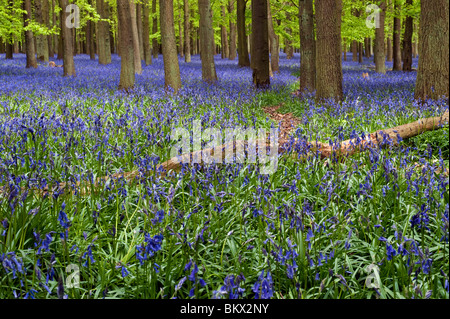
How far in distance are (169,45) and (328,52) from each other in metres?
4.84

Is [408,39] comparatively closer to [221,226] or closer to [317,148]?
[317,148]

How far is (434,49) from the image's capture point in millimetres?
8445

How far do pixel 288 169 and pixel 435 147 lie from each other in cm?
252

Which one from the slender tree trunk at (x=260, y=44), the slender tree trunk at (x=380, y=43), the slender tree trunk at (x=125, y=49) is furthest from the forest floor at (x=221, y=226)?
Result: the slender tree trunk at (x=380, y=43)

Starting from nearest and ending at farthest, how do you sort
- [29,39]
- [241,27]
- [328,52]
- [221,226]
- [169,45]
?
[221,226], [328,52], [169,45], [29,39], [241,27]

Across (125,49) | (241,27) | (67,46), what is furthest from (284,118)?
(241,27)

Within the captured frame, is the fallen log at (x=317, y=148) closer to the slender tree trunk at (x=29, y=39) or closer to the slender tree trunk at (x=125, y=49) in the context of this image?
the slender tree trunk at (x=125, y=49)

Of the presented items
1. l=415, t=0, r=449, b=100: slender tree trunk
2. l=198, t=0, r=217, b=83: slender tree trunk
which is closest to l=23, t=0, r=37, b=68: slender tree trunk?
l=198, t=0, r=217, b=83: slender tree trunk

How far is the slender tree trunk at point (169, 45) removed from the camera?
12156mm

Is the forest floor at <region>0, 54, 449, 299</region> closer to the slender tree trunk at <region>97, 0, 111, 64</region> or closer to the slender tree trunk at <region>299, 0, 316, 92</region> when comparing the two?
the slender tree trunk at <region>299, 0, 316, 92</region>

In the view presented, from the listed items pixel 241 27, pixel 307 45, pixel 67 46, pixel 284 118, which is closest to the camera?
pixel 284 118
